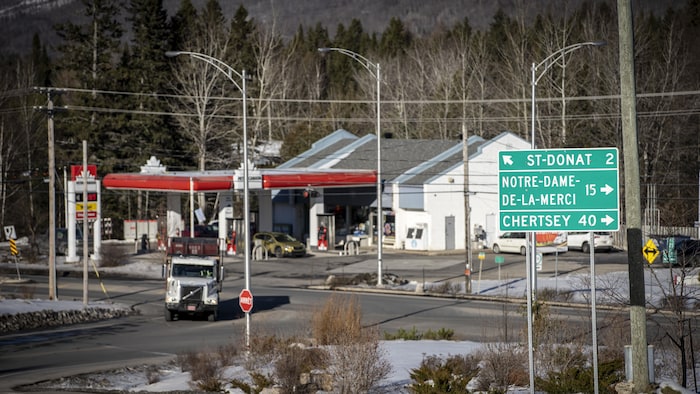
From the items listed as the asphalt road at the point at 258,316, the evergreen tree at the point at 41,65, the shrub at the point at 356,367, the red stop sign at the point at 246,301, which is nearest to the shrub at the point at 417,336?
the asphalt road at the point at 258,316

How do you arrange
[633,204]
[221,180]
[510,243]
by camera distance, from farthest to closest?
[510,243], [221,180], [633,204]

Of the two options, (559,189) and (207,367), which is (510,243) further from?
(559,189)

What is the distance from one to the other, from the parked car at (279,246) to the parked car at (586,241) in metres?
16.3

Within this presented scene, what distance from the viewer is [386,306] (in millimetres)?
34594

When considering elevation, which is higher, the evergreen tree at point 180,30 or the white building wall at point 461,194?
the evergreen tree at point 180,30

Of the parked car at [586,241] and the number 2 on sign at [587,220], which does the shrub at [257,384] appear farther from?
the parked car at [586,241]

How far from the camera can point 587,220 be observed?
1248 cm

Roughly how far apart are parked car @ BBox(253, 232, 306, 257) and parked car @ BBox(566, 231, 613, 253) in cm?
1628

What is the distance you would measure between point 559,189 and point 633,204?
3.31ft

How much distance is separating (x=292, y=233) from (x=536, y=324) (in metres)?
47.4

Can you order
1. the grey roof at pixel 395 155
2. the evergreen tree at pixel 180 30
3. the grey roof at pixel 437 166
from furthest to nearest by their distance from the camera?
the evergreen tree at pixel 180 30
the grey roof at pixel 395 155
the grey roof at pixel 437 166

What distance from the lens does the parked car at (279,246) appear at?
56125 mm

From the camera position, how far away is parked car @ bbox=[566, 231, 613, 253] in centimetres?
5425

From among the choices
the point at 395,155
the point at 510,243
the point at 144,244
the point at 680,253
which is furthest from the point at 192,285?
the point at 395,155
